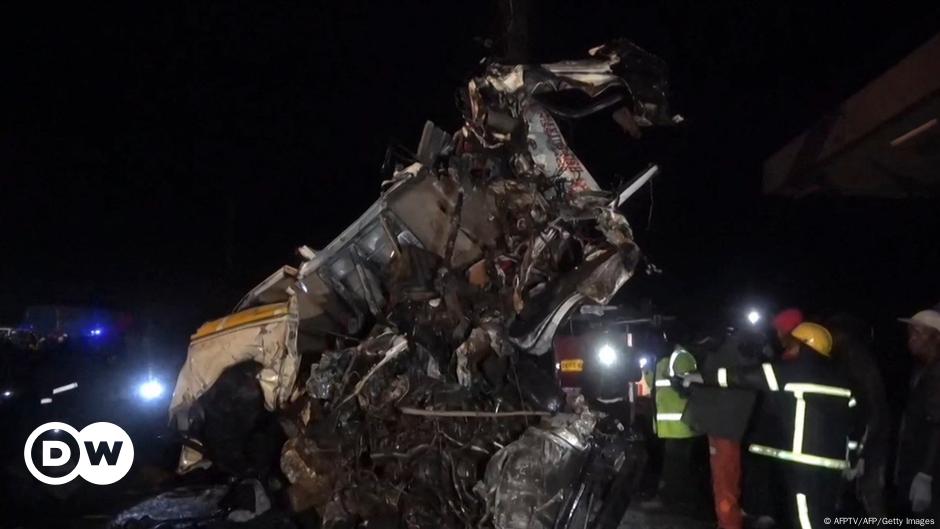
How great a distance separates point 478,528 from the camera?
12.3ft

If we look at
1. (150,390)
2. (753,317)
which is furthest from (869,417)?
(150,390)

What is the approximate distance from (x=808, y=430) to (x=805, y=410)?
112 millimetres

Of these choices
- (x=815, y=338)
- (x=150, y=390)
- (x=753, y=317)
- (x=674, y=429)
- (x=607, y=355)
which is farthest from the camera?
(x=150, y=390)

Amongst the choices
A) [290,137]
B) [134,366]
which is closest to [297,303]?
[134,366]

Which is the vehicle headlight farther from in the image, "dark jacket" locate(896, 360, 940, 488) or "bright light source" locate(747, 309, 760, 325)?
"dark jacket" locate(896, 360, 940, 488)

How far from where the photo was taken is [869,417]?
15.5 ft

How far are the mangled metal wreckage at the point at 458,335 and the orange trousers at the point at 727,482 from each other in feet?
3.46

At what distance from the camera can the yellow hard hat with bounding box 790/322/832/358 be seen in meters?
4.43

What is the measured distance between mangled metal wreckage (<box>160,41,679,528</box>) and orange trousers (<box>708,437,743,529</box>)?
Answer: 3.46 ft

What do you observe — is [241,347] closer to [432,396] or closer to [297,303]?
[297,303]

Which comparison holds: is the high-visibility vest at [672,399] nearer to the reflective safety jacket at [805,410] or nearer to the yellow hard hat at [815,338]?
the reflective safety jacket at [805,410]

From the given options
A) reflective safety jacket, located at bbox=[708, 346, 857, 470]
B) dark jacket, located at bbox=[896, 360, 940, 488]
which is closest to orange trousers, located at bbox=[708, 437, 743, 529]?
reflective safety jacket, located at bbox=[708, 346, 857, 470]

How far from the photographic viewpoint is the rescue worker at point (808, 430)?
415cm

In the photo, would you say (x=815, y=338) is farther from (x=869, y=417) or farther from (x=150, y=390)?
(x=150, y=390)
